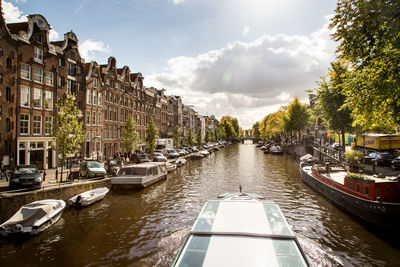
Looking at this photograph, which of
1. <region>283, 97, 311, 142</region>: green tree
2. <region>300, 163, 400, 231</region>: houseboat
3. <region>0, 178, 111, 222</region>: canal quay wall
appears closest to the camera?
<region>300, 163, 400, 231</region>: houseboat

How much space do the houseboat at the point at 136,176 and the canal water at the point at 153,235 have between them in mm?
1162

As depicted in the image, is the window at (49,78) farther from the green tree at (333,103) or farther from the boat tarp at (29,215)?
the green tree at (333,103)

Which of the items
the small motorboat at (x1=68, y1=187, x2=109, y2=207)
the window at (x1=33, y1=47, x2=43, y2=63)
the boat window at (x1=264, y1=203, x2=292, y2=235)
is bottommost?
the small motorboat at (x1=68, y1=187, x2=109, y2=207)

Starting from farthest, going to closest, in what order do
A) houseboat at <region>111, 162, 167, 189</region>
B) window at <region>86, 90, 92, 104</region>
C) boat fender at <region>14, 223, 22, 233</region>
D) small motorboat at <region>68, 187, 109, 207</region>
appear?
window at <region>86, 90, 92, 104</region>, houseboat at <region>111, 162, 167, 189</region>, small motorboat at <region>68, 187, 109, 207</region>, boat fender at <region>14, 223, 22, 233</region>

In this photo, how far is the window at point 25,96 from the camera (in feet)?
94.1

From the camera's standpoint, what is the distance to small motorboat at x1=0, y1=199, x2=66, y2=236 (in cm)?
1239

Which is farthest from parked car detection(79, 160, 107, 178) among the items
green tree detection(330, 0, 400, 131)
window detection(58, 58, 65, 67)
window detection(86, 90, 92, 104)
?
green tree detection(330, 0, 400, 131)

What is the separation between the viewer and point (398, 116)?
15.1 meters

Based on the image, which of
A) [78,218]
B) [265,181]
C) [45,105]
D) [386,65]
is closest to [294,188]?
[265,181]

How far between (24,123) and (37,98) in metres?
3.56

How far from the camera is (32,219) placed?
1318 centimetres

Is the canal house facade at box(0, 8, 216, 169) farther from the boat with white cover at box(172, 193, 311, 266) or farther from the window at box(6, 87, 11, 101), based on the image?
the boat with white cover at box(172, 193, 311, 266)

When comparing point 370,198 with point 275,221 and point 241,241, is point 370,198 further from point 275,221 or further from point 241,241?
point 241,241

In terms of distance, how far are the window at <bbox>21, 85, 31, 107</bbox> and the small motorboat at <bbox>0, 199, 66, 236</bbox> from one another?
1928cm
